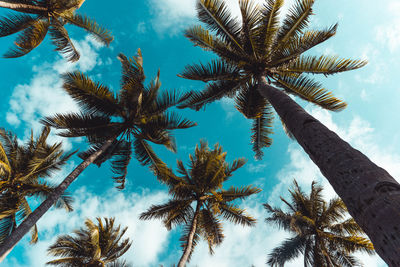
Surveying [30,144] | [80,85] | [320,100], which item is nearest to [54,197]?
[80,85]

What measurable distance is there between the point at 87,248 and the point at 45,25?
12.1 meters

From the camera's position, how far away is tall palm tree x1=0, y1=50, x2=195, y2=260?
8727 millimetres

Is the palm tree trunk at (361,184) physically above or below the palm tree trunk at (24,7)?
below

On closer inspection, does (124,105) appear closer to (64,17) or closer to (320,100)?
(64,17)

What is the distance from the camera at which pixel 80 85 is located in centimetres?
834

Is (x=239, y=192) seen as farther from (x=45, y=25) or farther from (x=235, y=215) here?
(x=45, y=25)

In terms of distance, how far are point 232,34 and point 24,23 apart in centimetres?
914

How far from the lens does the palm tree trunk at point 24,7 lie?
7.03 m

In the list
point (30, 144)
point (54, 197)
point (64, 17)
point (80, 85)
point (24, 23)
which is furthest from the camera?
point (30, 144)

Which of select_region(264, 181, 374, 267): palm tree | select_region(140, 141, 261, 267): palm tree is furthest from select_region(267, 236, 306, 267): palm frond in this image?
select_region(140, 141, 261, 267): palm tree

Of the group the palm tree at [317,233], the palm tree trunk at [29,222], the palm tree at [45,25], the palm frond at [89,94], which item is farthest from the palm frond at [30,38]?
the palm tree at [317,233]

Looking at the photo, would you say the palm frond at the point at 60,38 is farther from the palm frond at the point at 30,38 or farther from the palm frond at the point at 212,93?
the palm frond at the point at 212,93

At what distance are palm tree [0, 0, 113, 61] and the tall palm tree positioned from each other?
2955 millimetres

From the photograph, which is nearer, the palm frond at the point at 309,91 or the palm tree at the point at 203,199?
the palm frond at the point at 309,91
